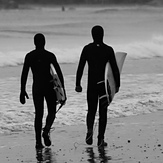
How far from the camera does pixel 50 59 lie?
676 cm

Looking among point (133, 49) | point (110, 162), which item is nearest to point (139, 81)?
point (110, 162)

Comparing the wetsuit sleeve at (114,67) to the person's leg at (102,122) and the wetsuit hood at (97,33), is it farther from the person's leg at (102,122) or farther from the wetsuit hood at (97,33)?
the person's leg at (102,122)

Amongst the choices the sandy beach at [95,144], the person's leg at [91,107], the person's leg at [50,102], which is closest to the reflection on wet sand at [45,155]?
the sandy beach at [95,144]

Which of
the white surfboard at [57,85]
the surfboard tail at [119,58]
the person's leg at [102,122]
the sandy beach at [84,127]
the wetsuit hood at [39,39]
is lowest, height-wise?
the sandy beach at [84,127]

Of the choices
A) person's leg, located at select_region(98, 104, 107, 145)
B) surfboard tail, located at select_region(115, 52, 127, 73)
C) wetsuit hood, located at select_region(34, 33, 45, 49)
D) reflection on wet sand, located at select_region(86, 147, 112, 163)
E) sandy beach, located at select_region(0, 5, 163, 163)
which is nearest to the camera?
reflection on wet sand, located at select_region(86, 147, 112, 163)

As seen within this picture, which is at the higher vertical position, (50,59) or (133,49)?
(50,59)

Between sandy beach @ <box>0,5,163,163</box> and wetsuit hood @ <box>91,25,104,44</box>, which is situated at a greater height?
wetsuit hood @ <box>91,25,104,44</box>

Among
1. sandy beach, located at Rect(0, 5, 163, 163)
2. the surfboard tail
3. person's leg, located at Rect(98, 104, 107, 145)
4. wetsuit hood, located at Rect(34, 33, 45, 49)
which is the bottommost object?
sandy beach, located at Rect(0, 5, 163, 163)

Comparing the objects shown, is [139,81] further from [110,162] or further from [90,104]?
[110,162]

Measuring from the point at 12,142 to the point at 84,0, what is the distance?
6035 centimetres

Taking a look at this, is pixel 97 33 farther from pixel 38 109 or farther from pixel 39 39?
pixel 38 109

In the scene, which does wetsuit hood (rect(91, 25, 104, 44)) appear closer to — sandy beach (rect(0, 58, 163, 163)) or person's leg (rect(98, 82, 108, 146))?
person's leg (rect(98, 82, 108, 146))

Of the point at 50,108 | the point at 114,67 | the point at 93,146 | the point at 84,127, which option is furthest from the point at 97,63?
the point at 84,127

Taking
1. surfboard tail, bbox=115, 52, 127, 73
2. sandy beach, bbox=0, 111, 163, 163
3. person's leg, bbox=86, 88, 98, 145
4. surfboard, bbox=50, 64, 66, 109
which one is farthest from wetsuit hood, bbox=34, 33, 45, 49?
sandy beach, bbox=0, 111, 163, 163
